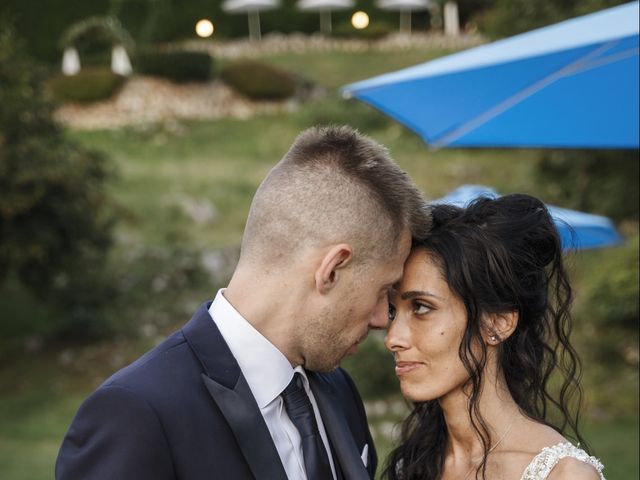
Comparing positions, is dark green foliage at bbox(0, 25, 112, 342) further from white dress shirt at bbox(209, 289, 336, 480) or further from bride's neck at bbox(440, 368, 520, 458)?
white dress shirt at bbox(209, 289, 336, 480)

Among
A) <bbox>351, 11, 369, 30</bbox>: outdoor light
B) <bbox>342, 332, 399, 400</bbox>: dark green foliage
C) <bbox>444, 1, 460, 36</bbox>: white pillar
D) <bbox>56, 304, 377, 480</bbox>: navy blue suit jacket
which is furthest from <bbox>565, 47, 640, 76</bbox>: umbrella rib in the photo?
<bbox>444, 1, 460, 36</bbox>: white pillar

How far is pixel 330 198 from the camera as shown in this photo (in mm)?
2682

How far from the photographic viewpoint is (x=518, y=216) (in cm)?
327

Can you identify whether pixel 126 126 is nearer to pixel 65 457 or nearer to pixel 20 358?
pixel 20 358

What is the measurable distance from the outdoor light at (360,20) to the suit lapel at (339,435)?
29.0 meters

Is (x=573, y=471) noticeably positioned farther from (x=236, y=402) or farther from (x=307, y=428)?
(x=236, y=402)

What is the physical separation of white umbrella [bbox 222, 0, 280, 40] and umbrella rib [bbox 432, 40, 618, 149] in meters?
26.4

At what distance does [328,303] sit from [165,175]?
1926 centimetres

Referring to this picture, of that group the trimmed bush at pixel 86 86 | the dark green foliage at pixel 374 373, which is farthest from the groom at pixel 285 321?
the trimmed bush at pixel 86 86

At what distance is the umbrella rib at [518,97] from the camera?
465 cm

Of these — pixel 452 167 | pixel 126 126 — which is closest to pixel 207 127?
pixel 126 126

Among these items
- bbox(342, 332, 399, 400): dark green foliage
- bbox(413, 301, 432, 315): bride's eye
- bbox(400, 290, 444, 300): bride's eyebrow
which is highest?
bbox(400, 290, 444, 300): bride's eyebrow

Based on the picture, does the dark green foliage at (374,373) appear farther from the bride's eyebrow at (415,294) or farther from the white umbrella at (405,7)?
the white umbrella at (405,7)

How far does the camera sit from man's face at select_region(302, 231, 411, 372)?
2752 mm
